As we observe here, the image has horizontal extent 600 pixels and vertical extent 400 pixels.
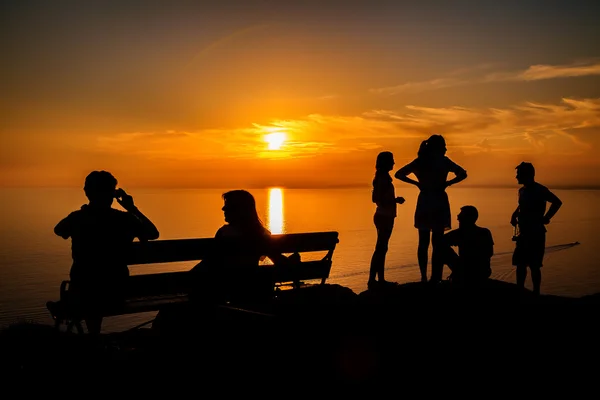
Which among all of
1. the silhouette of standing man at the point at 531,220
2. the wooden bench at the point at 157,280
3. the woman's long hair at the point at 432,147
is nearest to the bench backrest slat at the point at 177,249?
the wooden bench at the point at 157,280

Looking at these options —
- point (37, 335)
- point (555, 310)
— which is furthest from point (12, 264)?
point (555, 310)

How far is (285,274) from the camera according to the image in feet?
23.9

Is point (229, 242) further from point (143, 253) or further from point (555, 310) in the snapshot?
point (555, 310)

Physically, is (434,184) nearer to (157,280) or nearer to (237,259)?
(237,259)

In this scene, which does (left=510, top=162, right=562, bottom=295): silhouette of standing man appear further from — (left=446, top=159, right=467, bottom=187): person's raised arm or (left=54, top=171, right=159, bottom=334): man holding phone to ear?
(left=54, top=171, right=159, bottom=334): man holding phone to ear

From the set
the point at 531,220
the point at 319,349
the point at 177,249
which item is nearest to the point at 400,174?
the point at 531,220

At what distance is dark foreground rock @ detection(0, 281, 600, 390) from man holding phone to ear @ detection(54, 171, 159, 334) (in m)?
0.59

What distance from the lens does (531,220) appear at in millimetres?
9547

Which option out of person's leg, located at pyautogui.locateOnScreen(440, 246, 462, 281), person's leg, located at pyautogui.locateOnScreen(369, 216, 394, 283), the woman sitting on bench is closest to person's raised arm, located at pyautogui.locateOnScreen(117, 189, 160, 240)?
the woman sitting on bench

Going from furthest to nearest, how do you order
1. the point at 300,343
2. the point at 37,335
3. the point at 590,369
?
the point at 37,335, the point at 300,343, the point at 590,369

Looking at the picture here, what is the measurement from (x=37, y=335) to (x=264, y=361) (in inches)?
118

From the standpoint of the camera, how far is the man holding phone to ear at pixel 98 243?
6352 mm

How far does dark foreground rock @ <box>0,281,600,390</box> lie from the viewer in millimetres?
5469

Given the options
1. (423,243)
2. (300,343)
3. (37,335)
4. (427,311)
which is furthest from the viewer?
(423,243)
